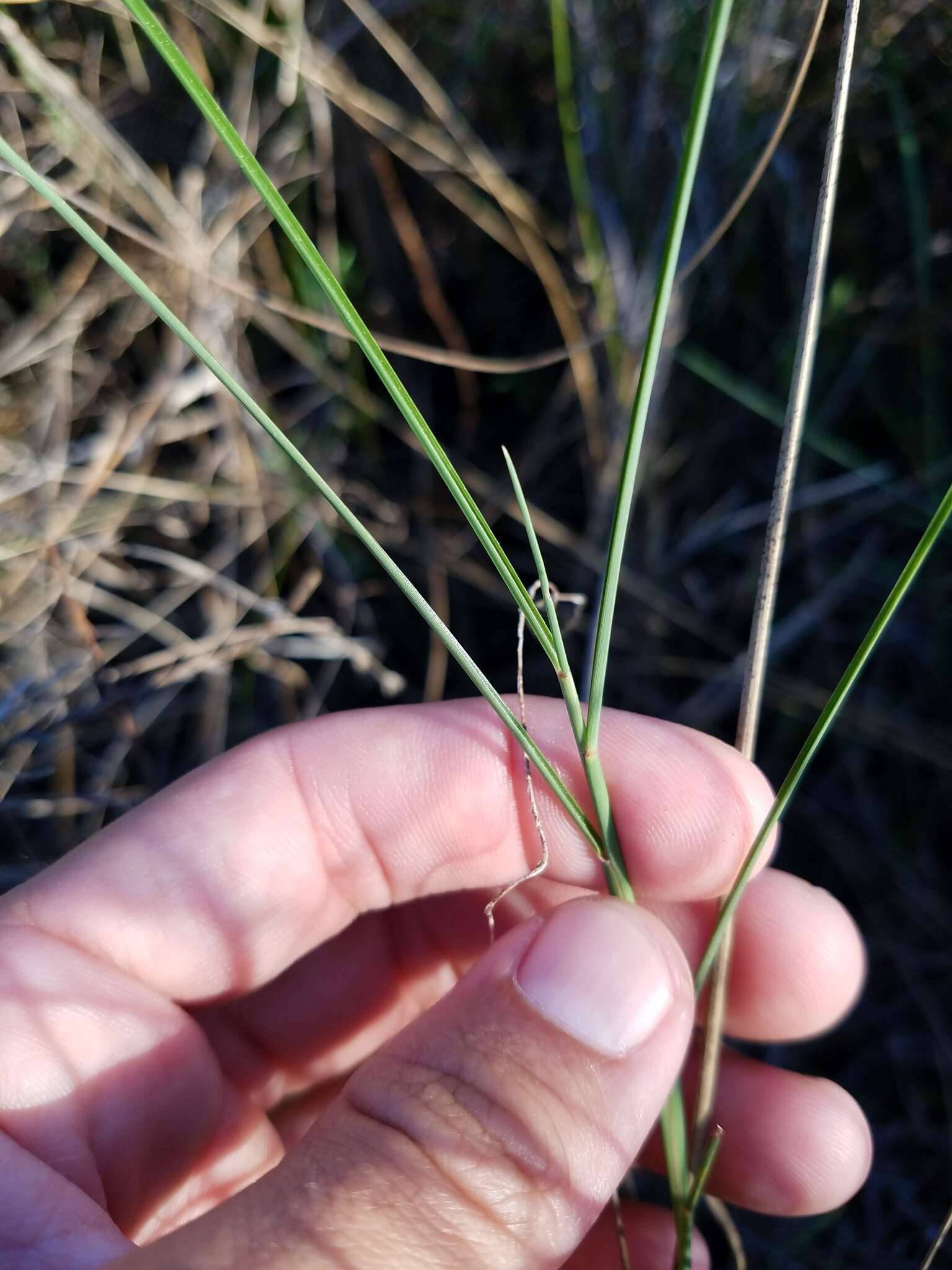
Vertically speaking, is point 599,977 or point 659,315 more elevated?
point 659,315

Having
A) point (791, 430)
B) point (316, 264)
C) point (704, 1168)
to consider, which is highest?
point (316, 264)

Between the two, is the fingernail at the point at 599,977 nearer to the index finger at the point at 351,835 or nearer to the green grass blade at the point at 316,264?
the index finger at the point at 351,835

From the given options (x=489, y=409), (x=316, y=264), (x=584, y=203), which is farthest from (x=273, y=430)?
(x=489, y=409)

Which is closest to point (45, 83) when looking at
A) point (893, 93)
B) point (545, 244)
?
point (545, 244)

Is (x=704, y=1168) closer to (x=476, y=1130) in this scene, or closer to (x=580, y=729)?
(x=476, y=1130)

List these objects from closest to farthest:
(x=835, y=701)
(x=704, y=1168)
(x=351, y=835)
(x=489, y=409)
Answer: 1. (x=835, y=701)
2. (x=704, y=1168)
3. (x=351, y=835)
4. (x=489, y=409)

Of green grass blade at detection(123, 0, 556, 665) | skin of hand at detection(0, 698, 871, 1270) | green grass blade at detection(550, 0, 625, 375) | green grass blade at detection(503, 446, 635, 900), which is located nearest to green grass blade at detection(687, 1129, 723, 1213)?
skin of hand at detection(0, 698, 871, 1270)

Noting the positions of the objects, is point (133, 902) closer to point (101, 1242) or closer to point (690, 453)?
point (101, 1242)

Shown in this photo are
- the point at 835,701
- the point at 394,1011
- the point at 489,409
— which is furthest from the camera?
the point at 489,409
